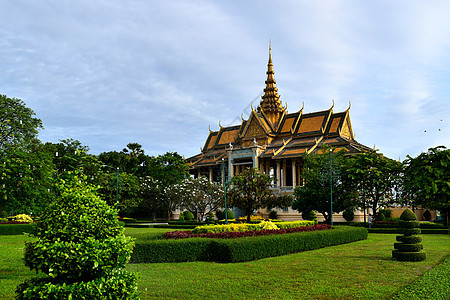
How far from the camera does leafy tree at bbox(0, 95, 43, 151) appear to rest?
106 feet

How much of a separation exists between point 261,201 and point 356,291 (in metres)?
24.5

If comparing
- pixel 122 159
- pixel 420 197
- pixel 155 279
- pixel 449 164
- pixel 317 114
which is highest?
pixel 317 114

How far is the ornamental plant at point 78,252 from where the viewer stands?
5.26 metres

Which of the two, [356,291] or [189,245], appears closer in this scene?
[356,291]

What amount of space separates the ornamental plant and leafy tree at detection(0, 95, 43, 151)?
2899cm

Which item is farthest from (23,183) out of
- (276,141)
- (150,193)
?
(276,141)

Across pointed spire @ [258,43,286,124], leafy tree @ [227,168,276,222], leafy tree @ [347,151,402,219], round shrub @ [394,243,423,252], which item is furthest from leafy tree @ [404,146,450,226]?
pointed spire @ [258,43,286,124]

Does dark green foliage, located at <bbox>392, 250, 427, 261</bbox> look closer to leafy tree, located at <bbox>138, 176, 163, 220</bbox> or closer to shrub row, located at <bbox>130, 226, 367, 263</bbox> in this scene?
shrub row, located at <bbox>130, 226, 367, 263</bbox>

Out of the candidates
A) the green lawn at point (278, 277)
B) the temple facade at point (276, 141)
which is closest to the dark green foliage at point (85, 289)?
the green lawn at point (278, 277)

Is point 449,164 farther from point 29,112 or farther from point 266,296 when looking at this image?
point 29,112

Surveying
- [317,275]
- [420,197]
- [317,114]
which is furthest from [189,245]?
[317,114]

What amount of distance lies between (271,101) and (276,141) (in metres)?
8.51

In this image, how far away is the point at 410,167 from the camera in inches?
1176

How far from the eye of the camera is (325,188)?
3119 cm
